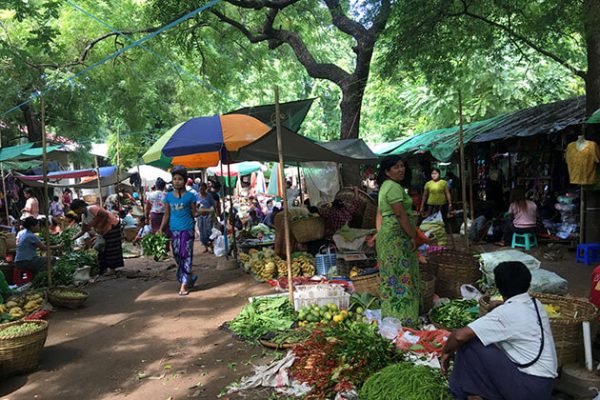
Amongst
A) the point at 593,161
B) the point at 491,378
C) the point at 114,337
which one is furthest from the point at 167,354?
the point at 593,161

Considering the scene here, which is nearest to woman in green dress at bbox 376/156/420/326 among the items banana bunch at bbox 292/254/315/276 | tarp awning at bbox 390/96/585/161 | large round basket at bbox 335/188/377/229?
banana bunch at bbox 292/254/315/276

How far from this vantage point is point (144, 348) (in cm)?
489

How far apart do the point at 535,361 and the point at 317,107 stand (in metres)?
25.7

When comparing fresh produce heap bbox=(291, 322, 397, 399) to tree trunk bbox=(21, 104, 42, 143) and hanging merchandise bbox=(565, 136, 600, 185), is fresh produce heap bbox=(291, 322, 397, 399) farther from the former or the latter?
tree trunk bbox=(21, 104, 42, 143)

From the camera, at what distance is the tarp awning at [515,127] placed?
8914 mm

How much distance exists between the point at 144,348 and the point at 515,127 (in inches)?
347

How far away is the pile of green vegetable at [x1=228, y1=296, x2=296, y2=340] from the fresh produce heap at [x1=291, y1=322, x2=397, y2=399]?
937mm

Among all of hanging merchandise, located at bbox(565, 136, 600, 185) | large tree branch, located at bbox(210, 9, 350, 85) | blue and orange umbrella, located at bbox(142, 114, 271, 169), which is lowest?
hanging merchandise, located at bbox(565, 136, 600, 185)

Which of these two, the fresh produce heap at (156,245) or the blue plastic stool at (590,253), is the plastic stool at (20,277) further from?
the blue plastic stool at (590,253)

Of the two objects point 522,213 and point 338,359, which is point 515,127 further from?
point 338,359

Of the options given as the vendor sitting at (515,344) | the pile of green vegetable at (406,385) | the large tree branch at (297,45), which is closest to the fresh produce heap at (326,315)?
the pile of green vegetable at (406,385)

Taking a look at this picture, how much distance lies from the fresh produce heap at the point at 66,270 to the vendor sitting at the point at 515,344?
6535mm

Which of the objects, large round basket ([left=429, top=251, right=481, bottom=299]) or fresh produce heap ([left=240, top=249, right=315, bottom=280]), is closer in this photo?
large round basket ([left=429, top=251, right=481, bottom=299])

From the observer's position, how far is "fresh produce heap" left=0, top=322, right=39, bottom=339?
4.22 meters
